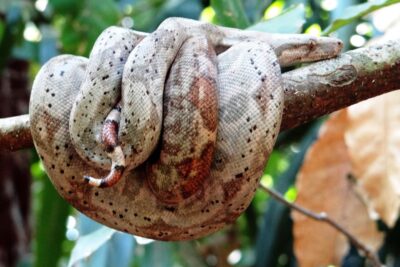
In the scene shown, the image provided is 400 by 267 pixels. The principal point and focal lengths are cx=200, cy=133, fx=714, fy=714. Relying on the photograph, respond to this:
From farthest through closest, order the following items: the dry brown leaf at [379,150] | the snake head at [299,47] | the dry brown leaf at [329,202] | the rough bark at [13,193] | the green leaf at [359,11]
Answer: the rough bark at [13,193] < the dry brown leaf at [329,202] < the dry brown leaf at [379,150] < the green leaf at [359,11] < the snake head at [299,47]

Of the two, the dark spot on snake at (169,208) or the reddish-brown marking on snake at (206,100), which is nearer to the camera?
the reddish-brown marking on snake at (206,100)

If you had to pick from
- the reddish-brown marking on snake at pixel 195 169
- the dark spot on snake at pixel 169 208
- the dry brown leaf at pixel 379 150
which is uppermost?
the reddish-brown marking on snake at pixel 195 169

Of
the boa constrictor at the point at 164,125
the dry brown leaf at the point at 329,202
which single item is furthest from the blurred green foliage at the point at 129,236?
the boa constrictor at the point at 164,125

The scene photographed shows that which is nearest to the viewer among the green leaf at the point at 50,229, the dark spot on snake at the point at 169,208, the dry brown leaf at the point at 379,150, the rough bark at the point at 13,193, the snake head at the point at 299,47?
the dark spot on snake at the point at 169,208

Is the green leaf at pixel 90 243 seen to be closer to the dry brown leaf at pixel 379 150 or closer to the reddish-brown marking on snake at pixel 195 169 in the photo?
the reddish-brown marking on snake at pixel 195 169

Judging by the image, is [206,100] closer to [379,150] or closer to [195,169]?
[195,169]

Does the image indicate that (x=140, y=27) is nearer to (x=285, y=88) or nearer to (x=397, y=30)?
(x=397, y=30)

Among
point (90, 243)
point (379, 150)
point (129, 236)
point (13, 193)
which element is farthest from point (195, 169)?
point (13, 193)
